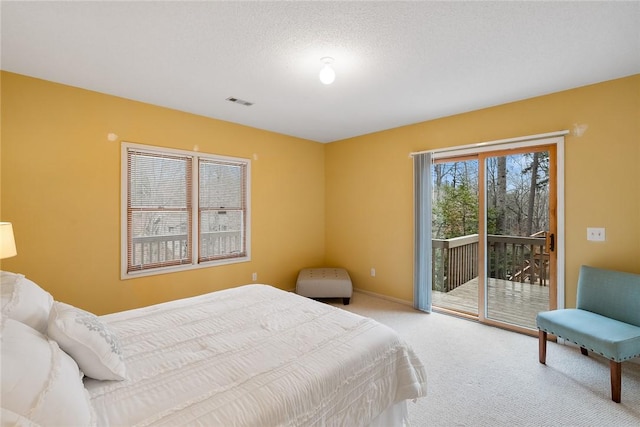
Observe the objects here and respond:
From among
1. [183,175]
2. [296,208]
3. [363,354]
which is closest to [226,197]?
[183,175]

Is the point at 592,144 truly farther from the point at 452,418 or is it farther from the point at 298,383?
the point at 298,383

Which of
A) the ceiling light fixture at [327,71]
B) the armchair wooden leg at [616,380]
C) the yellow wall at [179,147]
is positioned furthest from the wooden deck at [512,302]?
the ceiling light fixture at [327,71]

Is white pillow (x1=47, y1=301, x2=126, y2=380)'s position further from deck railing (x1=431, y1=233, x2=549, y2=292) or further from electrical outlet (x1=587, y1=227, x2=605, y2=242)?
electrical outlet (x1=587, y1=227, x2=605, y2=242)

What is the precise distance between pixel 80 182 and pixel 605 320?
16.2 ft

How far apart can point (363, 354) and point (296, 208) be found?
341 centimetres

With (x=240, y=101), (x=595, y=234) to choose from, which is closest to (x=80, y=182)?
(x=240, y=101)

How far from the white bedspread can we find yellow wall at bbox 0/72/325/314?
1350 mm

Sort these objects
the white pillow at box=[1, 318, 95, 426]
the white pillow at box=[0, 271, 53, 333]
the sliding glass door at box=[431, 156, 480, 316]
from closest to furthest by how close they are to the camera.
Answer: the white pillow at box=[1, 318, 95, 426] < the white pillow at box=[0, 271, 53, 333] < the sliding glass door at box=[431, 156, 480, 316]

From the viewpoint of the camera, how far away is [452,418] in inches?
75.3

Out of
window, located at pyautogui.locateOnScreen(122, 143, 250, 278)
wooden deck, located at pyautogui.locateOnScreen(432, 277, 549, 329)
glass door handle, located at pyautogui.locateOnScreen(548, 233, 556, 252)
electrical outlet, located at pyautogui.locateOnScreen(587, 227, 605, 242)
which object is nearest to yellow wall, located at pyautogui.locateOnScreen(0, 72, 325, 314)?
window, located at pyautogui.locateOnScreen(122, 143, 250, 278)

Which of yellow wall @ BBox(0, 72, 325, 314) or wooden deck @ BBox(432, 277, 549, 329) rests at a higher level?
yellow wall @ BBox(0, 72, 325, 314)

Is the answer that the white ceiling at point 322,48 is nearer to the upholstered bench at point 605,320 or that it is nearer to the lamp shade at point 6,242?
the lamp shade at point 6,242

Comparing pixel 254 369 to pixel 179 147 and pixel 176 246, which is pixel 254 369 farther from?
A: pixel 179 147

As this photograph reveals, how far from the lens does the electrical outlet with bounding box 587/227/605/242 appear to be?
271 cm
